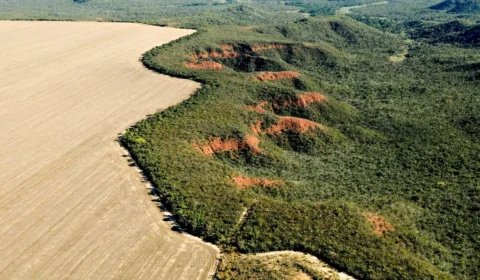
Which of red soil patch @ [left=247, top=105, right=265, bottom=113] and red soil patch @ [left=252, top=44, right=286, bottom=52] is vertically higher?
red soil patch @ [left=252, top=44, right=286, bottom=52]

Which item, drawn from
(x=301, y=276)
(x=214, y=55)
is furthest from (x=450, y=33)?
(x=301, y=276)

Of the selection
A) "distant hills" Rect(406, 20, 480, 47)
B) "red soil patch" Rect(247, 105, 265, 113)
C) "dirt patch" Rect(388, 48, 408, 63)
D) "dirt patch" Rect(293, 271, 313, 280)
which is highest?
"dirt patch" Rect(293, 271, 313, 280)

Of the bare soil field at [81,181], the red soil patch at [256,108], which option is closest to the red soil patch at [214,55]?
the bare soil field at [81,181]

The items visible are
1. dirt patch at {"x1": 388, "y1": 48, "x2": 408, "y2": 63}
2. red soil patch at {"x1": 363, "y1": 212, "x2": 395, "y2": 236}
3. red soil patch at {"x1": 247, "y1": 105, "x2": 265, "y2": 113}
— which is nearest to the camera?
red soil patch at {"x1": 363, "y1": 212, "x2": 395, "y2": 236}

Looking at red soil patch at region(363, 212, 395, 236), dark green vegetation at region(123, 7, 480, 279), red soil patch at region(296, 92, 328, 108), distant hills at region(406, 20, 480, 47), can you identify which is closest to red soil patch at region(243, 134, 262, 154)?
dark green vegetation at region(123, 7, 480, 279)

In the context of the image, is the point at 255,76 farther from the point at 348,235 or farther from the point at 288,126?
the point at 348,235

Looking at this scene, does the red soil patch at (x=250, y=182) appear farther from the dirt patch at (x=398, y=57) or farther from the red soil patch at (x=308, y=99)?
the dirt patch at (x=398, y=57)

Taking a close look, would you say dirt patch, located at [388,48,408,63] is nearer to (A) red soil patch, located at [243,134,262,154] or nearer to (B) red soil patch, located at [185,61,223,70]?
(B) red soil patch, located at [185,61,223,70]
